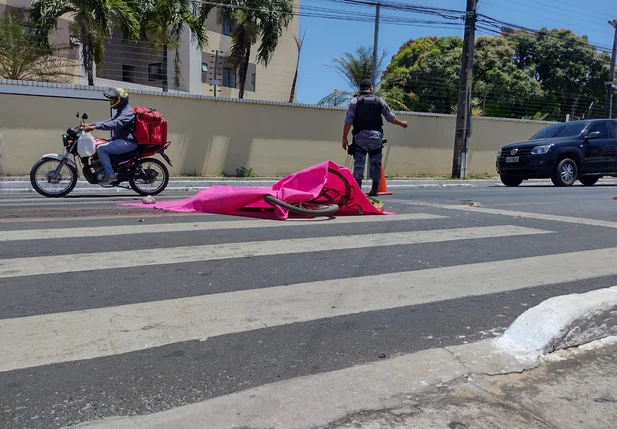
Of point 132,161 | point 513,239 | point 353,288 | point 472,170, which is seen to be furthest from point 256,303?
point 472,170

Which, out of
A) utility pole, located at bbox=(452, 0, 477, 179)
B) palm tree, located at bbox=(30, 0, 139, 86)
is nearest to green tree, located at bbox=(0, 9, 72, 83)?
palm tree, located at bbox=(30, 0, 139, 86)

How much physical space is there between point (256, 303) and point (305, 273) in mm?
791

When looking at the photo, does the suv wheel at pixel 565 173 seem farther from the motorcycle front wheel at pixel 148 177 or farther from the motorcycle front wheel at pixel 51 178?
the motorcycle front wheel at pixel 51 178

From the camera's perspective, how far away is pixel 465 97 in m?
18.6

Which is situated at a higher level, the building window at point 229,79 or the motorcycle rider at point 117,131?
the building window at point 229,79

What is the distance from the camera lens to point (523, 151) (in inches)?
572

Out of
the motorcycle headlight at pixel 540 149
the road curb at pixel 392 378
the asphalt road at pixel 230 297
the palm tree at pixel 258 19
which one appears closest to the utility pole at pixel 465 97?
the motorcycle headlight at pixel 540 149

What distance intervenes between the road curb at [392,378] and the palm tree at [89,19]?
1762cm

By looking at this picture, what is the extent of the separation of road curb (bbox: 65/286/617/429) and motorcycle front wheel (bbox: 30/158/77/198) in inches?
294

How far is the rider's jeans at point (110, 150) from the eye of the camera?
8.77 meters

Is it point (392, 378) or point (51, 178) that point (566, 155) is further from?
point (392, 378)

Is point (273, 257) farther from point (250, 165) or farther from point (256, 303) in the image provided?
point (250, 165)

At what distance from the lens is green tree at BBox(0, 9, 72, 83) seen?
18.2 m

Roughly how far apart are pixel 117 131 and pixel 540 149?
1019 cm
